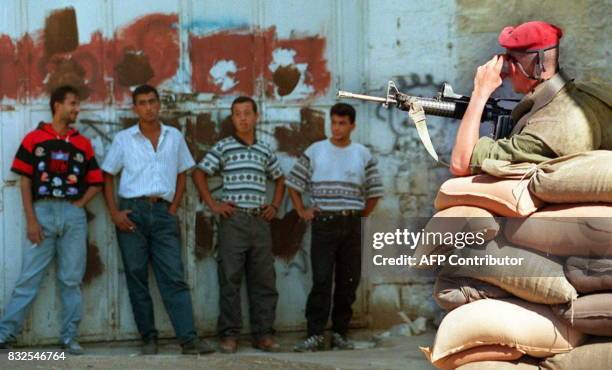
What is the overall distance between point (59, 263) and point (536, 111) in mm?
4744

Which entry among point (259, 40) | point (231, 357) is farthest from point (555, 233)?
point (259, 40)

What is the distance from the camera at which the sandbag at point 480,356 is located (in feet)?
16.4

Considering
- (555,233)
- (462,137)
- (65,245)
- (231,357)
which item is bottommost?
(231,357)

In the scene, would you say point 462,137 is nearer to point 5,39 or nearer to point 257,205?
point 257,205

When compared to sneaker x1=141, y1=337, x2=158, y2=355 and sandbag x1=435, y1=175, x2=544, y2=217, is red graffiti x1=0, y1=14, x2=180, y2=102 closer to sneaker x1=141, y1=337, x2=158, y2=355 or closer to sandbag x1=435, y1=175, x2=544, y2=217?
sneaker x1=141, y1=337, x2=158, y2=355

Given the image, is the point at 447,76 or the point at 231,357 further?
the point at 447,76

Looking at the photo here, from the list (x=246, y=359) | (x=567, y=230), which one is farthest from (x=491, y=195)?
(x=246, y=359)

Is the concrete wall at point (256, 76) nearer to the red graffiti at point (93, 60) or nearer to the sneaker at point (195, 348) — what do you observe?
the red graffiti at point (93, 60)

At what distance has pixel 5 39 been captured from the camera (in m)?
8.96

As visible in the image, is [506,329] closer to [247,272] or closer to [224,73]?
[247,272]

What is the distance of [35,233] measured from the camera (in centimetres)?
873

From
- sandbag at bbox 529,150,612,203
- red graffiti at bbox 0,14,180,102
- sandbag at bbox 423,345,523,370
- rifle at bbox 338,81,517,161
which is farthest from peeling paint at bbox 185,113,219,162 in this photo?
sandbag at bbox 529,150,612,203

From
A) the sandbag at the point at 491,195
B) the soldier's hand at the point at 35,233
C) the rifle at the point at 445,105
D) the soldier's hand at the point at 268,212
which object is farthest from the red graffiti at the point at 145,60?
the sandbag at the point at 491,195

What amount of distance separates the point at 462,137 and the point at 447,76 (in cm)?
426
